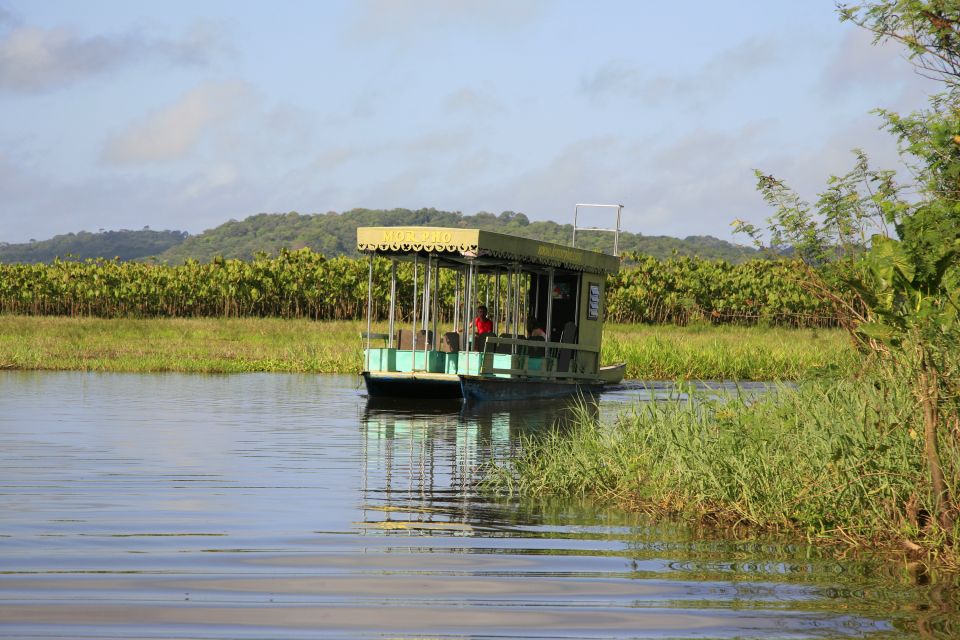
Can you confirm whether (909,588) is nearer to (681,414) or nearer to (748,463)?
(748,463)

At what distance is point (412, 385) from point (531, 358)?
224 centimetres

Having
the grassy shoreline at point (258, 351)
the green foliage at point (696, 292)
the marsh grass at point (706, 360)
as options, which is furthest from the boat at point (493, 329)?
the green foliage at point (696, 292)

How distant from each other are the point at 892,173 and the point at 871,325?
4.73 feet

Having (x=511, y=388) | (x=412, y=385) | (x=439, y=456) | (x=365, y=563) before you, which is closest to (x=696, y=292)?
(x=511, y=388)

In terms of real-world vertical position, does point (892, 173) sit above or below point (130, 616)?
above

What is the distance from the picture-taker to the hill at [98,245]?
16562 cm

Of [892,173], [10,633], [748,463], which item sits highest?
[892,173]

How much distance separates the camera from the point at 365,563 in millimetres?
7477

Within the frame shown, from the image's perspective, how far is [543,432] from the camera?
16.4 meters

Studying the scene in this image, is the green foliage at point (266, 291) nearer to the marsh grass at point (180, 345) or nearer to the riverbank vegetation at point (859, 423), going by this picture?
the marsh grass at point (180, 345)

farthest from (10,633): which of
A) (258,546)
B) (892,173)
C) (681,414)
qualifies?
(892,173)

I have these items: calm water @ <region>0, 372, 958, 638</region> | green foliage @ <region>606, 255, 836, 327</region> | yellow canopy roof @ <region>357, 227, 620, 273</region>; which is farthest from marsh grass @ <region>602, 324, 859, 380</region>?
green foliage @ <region>606, 255, 836, 327</region>

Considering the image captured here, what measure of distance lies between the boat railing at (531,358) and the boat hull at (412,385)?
656 millimetres

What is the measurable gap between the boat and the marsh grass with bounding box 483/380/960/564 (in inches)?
331
